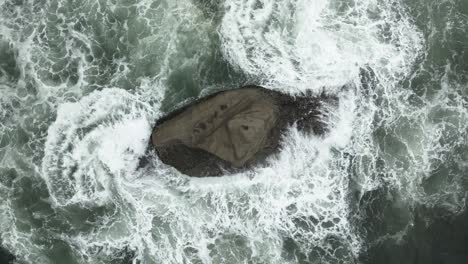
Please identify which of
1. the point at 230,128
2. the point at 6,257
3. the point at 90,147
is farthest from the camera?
the point at 90,147

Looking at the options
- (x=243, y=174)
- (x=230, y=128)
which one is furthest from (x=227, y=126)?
(x=243, y=174)

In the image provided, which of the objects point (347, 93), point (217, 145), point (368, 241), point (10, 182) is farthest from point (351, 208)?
point (10, 182)

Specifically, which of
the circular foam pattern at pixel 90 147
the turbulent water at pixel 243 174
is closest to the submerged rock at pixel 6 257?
the turbulent water at pixel 243 174

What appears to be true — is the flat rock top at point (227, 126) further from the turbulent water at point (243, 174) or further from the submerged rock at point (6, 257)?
the submerged rock at point (6, 257)

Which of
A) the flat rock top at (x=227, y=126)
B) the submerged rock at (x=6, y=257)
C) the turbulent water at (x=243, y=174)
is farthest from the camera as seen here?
the turbulent water at (x=243, y=174)

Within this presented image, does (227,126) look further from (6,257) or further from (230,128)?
(6,257)

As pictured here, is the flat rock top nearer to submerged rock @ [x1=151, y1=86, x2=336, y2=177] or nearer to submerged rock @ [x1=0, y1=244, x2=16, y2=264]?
submerged rock @ [x1=151, y1=86, x2=336, y2=177]

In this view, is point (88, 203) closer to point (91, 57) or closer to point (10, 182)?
point (10, 182)

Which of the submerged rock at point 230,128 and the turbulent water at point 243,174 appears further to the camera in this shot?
the turbulent water at point 243,174
